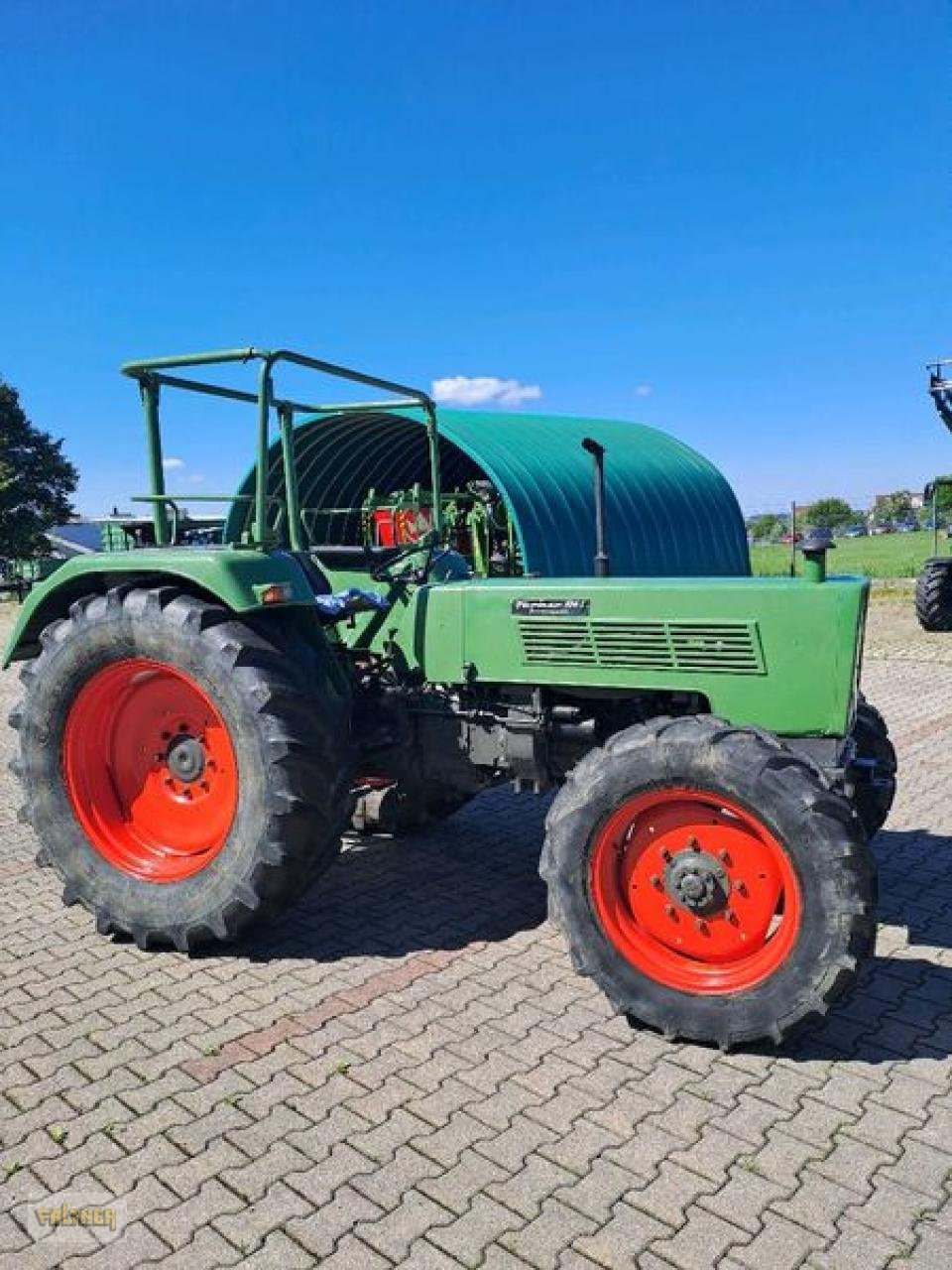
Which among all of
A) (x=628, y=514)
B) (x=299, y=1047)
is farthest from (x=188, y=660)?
(x=628, y=514)

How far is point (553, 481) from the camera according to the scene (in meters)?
11.9

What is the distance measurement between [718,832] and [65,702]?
2.56 meters

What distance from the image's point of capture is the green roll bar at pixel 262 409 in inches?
137

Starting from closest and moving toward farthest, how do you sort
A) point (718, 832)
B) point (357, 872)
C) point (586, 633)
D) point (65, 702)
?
point (718, 832) < point (586, 633) < point (65, 702) < point (357, 872)

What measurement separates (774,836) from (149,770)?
2.53 meters

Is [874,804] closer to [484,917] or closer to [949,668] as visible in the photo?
[484,917]

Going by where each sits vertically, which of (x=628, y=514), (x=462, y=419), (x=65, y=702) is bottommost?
(x=65, y=702)

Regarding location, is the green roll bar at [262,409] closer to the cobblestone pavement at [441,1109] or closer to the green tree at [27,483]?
the cobblestone pavement at [441,1109]

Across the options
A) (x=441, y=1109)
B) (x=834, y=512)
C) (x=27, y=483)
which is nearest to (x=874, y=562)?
(x=27, y=483)

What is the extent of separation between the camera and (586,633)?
342 cm

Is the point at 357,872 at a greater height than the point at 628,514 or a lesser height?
lesser

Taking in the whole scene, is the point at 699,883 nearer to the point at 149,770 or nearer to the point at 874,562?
the point at 149,770

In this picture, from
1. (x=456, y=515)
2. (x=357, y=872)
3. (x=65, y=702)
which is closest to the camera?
(x=65, y=702)

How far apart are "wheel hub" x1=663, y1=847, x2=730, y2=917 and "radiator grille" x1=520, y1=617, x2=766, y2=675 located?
66cm
